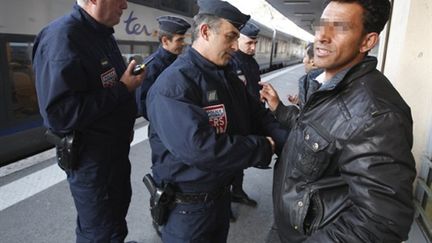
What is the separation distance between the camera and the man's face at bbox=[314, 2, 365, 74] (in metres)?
1.06

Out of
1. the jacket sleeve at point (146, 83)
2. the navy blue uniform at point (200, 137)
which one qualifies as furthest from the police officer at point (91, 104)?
the jacket sleeve at point (146, 83)

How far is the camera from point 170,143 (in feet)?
4.51

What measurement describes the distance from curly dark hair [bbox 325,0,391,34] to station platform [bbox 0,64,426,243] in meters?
1.63

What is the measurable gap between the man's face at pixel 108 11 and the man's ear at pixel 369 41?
1.45m

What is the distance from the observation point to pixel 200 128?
131 centimetres

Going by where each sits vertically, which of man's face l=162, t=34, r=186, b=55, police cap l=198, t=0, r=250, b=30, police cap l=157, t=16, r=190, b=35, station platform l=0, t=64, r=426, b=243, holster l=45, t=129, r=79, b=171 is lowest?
station platform l=0, t=64, r=426, b=243

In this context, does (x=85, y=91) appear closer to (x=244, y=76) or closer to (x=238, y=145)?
(x=238, y=145)

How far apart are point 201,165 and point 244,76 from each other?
1.97 m

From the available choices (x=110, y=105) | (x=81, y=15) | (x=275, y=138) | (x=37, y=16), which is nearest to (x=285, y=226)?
(x=275, y=138)

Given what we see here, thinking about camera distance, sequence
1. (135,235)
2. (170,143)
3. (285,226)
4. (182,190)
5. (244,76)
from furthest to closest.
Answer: (244,76), (135,235), (182,190), (170,143), (285,226)

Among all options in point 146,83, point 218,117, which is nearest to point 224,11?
point 218,117

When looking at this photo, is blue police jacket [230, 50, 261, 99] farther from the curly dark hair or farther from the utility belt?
the curly dark hair

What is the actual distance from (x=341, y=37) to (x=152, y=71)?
2.00 metres

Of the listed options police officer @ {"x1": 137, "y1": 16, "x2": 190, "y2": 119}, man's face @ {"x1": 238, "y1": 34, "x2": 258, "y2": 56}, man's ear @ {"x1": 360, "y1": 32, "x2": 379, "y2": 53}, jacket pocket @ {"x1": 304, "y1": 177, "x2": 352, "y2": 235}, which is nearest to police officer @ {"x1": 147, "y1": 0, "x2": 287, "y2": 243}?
jacket pocket @ {"x1": 304, "y1": 177, "x2": 352, "y2": 235}
